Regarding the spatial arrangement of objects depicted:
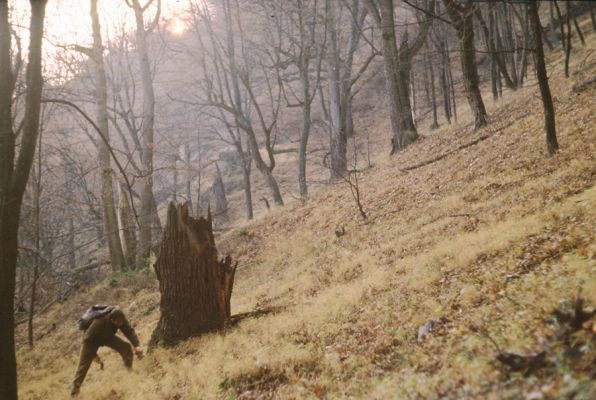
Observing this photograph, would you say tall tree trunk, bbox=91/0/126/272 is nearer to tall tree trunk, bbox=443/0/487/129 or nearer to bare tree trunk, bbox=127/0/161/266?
bare tree trunk, bbox=127/0/161/266

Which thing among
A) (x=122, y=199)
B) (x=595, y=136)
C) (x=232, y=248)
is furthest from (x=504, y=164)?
(x=122, y=199)

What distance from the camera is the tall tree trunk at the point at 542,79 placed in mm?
7626

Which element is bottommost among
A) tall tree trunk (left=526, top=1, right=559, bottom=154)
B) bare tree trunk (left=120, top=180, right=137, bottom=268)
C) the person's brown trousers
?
the person's brown trousers

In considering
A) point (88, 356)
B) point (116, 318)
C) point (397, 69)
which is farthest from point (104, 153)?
point (397, 69)

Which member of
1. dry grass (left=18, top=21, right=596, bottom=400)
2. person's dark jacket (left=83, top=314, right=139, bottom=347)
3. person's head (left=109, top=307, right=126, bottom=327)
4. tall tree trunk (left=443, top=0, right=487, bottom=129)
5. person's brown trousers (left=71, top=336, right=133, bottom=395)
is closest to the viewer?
dry grass (left=18, top=21, right=596, bottom=400)

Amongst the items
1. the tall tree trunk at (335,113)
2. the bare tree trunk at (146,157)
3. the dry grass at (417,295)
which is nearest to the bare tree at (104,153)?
the bare tree trunk at (146,157)

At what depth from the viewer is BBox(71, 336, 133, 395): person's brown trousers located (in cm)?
672

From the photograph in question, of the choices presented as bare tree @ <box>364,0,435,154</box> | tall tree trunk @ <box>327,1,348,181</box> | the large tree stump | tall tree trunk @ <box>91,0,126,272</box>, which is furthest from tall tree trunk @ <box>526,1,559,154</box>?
tall tree trunk @ <box>91,0,126,272</box>

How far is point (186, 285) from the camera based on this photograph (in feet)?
25.6

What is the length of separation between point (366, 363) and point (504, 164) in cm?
678

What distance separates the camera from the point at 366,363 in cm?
473

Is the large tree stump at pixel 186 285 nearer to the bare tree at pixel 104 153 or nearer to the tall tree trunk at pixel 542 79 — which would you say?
the tall tree trunk at pixel 542 79

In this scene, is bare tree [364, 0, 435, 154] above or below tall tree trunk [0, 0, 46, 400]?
above

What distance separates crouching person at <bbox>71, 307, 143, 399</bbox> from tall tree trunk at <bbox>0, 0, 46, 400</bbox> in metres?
1.90
